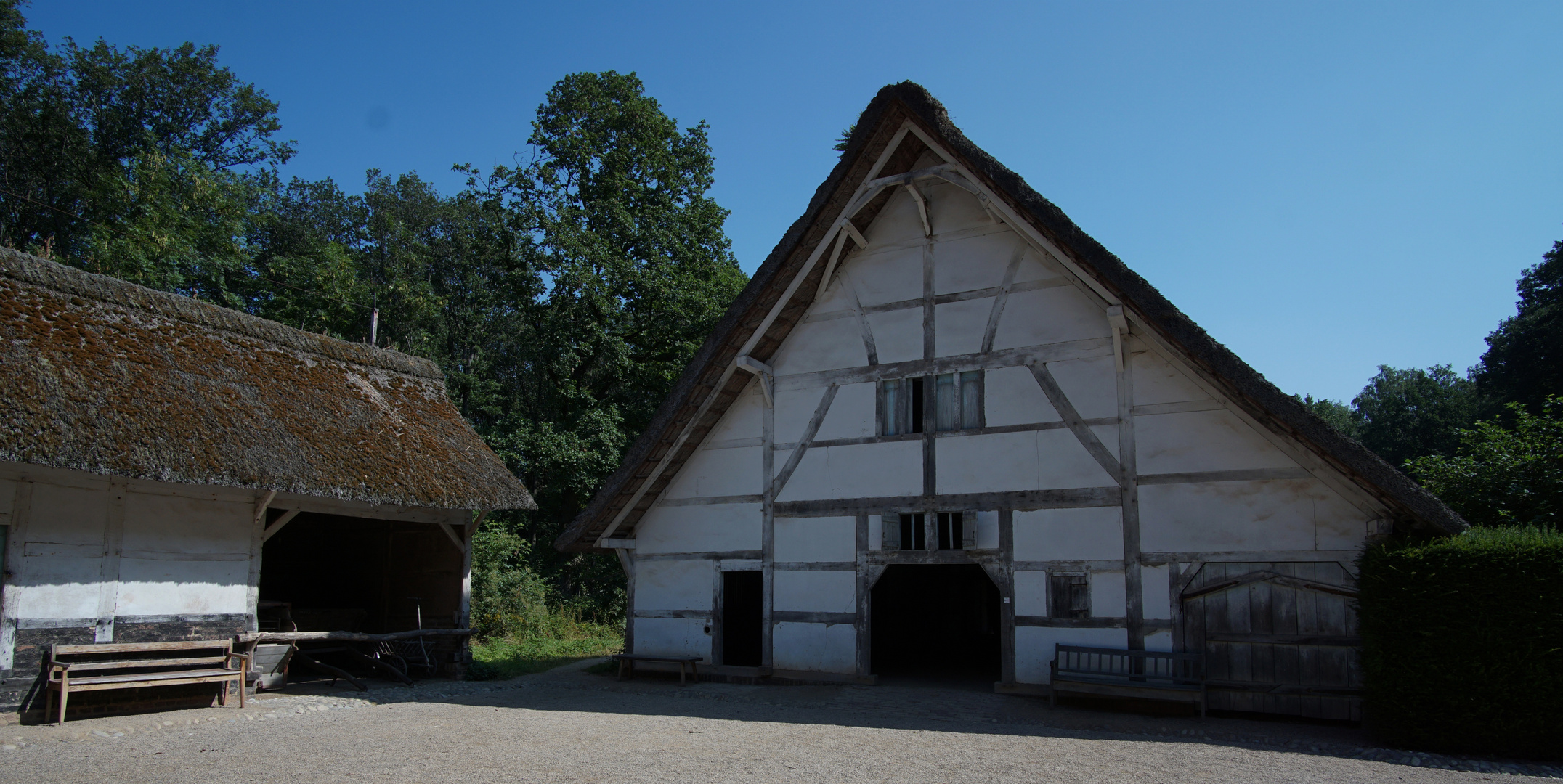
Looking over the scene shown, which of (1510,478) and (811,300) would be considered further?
(811,300)

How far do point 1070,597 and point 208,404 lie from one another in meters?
10.3

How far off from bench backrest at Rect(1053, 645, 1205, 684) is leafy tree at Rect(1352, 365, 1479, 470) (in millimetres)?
31174

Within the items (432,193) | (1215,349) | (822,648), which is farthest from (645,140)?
(1215,349)

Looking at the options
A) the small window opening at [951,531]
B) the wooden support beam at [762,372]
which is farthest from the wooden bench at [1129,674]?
the wooden support beam at [762,372]

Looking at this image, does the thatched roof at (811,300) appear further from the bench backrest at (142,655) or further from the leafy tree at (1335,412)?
the leafy tree at (1335,412)

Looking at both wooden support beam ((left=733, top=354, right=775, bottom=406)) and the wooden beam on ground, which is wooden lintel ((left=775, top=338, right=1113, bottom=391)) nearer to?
wooden support beam ((left=733, top=354, right=775, bottom=406))

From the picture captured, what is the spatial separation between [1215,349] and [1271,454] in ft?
4.46

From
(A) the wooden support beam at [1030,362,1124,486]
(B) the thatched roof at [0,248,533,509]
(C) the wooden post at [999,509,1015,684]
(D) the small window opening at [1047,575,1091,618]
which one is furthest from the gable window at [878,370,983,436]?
(B) the thatched roof at [0,248,533,509]

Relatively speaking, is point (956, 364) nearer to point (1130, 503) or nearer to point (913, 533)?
point (913, 533)

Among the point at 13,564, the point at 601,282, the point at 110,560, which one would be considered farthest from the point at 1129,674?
the point at 601,282

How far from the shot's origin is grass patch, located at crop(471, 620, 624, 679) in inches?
560

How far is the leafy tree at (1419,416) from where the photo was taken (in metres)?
37.9

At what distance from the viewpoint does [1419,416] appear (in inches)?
1639

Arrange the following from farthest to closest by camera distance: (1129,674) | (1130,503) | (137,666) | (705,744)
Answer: (1130,503) → (1129,674) → (137,666) → (705,744)
